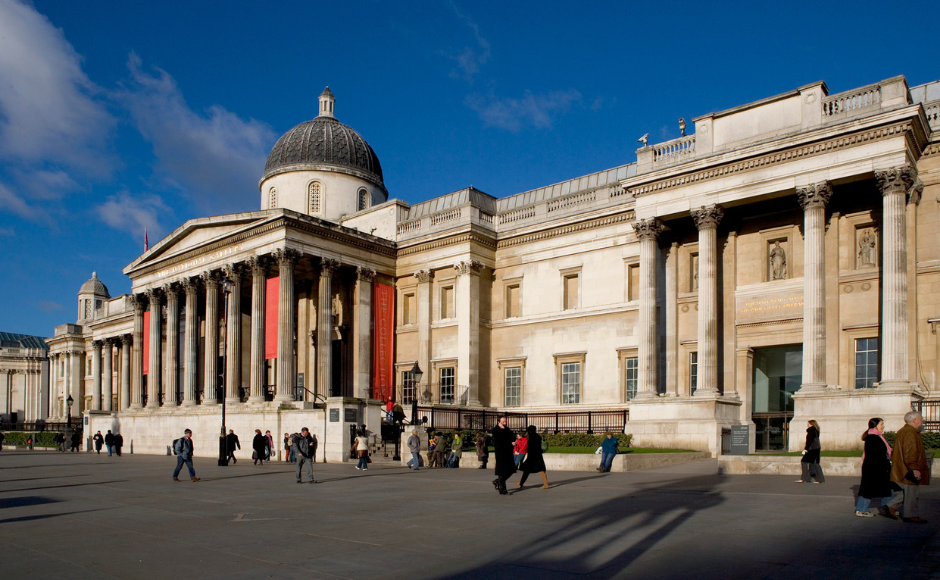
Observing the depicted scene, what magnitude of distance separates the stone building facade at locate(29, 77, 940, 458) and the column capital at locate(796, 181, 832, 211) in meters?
0.05

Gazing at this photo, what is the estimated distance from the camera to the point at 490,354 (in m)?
40.1

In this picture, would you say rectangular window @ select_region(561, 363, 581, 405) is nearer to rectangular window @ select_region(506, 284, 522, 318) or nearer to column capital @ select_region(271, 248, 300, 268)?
rectangular window @ select_region(506, 284, 522, 318)

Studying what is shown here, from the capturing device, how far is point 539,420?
120ft

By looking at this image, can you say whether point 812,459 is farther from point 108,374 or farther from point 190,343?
point 108,374

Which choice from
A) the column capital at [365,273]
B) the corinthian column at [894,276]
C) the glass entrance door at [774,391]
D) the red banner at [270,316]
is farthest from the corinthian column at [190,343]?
the corinthian column at [894,276]

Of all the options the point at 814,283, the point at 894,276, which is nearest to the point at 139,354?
the point at 814,283

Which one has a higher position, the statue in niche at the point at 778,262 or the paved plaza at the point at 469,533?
the statue in niche at the point at 778,262

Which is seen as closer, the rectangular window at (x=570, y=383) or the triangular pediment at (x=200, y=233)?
the rectangular window at (x=570, y=383)

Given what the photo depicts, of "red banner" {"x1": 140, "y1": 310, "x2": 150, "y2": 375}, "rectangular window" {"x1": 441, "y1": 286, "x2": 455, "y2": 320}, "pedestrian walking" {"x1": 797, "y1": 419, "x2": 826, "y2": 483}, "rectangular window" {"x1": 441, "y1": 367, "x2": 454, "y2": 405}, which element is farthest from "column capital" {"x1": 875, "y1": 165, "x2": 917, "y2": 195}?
"red banner" {"x1": 140, "y1": 310, "x2": 150, "y2": 375}

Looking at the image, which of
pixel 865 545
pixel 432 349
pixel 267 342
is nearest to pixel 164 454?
pixel 267 342

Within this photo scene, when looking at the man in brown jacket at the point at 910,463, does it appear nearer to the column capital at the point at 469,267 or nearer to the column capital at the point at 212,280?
the column capital at the point at 469,267

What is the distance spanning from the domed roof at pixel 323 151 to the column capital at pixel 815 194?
28.6 metres

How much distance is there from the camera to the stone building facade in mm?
26719

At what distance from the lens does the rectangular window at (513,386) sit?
38906mm
